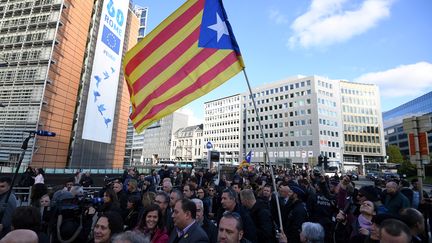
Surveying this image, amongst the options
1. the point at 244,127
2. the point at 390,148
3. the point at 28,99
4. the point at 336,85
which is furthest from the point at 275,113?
the point at 28,99

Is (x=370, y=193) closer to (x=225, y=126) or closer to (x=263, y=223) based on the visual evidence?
(x=263, y=223)

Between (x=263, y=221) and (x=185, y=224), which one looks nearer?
(x=185, y=224)

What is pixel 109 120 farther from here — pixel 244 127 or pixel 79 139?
pixel 244 127

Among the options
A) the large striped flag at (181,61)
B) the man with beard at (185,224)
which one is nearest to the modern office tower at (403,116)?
the large striped flag at (181,61)

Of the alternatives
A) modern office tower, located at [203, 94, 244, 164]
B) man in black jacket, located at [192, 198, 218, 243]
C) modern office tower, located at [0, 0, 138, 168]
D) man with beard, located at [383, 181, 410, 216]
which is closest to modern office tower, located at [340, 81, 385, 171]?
modern office tower, located at [203, 94, 244, 164]

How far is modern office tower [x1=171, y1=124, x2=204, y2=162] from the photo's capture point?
11419 cm

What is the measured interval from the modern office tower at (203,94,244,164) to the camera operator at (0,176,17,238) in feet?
291

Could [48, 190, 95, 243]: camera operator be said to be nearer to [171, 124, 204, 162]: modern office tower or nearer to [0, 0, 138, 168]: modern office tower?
[0, 0, 138, 168]: modern office tower

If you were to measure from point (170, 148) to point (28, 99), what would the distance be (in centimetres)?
9879

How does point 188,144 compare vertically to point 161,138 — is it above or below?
below

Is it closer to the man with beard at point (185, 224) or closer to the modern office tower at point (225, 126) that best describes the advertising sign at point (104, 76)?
the man with beard at point (185, 224)

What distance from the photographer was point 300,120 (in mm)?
77188

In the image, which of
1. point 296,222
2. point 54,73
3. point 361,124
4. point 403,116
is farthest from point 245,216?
point 403,116

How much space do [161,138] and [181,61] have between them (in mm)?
132277
